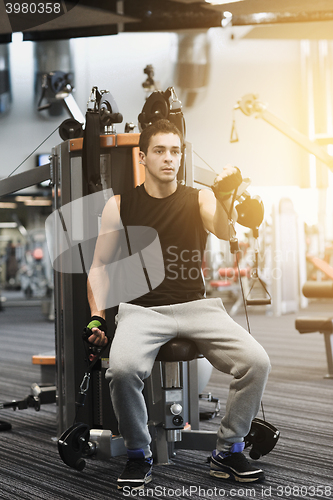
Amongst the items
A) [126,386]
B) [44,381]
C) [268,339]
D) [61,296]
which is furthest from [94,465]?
[268,339]

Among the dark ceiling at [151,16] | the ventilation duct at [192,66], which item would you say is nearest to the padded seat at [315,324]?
the dark ceiling at [151,16]

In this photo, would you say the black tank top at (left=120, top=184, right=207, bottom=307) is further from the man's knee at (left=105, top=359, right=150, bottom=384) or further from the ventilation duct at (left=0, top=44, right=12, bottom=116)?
the ventilation duct at (left=0, top=44, right=12, bottom=116)

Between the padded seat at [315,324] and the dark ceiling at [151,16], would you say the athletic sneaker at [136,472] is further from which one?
the dark ceiling at [151,16]

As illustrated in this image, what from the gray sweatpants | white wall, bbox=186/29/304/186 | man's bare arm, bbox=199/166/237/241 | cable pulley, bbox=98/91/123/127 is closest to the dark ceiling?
white wall, bbox=186/29/304/186

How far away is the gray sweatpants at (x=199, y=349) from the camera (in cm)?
166

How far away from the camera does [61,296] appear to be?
223 cm

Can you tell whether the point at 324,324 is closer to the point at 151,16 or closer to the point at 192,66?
the point at 151,16

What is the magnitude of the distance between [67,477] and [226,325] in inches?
31.3

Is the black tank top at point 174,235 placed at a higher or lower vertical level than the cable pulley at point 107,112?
lower

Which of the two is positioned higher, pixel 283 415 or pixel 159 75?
pixel 159 75

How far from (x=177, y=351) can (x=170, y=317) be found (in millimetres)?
133

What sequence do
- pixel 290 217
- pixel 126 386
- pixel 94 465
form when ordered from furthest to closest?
pixel 290 217 < pixel 94 465 < pixel 126 386

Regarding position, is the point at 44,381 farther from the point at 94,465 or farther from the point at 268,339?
the point at 268,339

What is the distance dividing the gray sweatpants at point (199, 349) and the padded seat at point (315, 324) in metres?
1.88
